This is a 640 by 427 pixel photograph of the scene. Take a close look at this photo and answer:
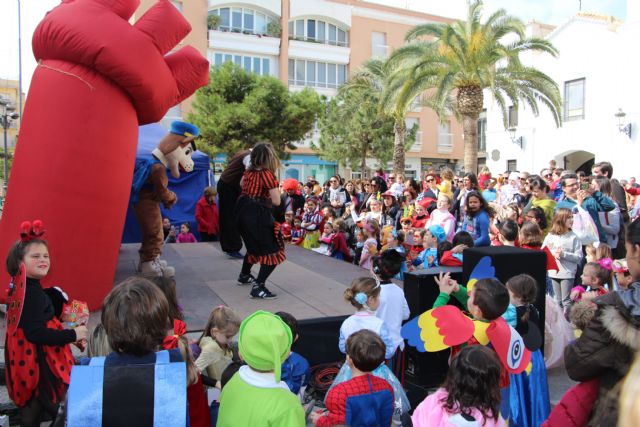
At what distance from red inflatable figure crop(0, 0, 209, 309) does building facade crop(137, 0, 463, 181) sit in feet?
96.4

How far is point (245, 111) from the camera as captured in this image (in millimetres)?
26500

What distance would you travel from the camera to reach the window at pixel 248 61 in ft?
116

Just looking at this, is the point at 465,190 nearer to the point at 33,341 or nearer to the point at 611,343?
the point at 611,343

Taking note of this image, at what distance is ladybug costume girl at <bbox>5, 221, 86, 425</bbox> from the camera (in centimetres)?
307

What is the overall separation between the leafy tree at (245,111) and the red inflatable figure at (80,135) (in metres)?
21.4

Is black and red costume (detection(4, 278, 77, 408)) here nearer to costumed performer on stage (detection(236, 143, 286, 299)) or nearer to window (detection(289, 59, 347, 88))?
costumed performer on stage (detection(236, 143, 286, 299))

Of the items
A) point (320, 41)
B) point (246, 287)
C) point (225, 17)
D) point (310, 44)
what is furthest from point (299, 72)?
point (246, 287)

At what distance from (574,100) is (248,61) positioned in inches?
821

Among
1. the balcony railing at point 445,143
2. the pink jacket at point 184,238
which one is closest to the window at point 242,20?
the balcony railing at point 445,143

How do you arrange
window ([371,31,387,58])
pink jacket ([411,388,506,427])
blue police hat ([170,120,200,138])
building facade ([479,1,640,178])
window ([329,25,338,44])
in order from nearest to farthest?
pink jacket ([411,388,506,427]), blue police hat ([170,120,200,138]), building facade ([479,1,640,178]), window ([329,25,338,44]), window ([371,31,387,58])

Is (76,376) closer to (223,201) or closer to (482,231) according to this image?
(482,231)

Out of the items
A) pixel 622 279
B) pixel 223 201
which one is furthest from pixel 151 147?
pixel 622 279

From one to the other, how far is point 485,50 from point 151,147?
11039 millimetres

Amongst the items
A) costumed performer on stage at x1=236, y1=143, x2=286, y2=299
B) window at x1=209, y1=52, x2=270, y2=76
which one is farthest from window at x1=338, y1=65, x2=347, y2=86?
costumed performer on stage at x1=236, y1=143, x2=286, y2=299
